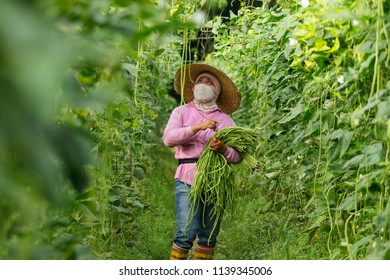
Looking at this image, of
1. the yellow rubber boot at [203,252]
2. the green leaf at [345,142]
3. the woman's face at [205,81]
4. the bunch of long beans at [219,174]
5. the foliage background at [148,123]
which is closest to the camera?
the foliage background at [148,123]

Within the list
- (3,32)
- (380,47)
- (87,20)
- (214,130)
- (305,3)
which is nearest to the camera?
(3,32)

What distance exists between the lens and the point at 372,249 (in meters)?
1.90

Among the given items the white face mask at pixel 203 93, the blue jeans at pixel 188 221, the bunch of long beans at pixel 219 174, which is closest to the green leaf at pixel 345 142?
the bunch of long beans at pixel 219 174

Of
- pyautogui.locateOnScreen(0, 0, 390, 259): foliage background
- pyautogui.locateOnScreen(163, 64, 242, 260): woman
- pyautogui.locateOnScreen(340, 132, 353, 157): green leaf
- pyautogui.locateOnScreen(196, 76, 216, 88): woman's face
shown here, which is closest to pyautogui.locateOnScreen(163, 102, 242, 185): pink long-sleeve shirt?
pyautogui.locateOnScreen(163, 64, 242, 260): woman

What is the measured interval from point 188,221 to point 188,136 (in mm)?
415

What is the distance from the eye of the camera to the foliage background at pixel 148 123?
64cm

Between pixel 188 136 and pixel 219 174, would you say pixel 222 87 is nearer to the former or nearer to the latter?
pixel 188 136

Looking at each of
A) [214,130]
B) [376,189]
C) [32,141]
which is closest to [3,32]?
[32,141]

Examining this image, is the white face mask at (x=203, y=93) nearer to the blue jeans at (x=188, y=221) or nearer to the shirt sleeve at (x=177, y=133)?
the shirt sleeve at (x=177, y=133)

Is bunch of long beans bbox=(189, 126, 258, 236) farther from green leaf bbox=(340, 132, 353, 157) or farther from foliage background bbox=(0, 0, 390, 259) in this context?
green leaf bbox=(340, 132, 353, 157)

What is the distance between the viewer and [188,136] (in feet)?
10.1

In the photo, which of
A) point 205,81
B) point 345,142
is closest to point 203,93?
point 205,81
